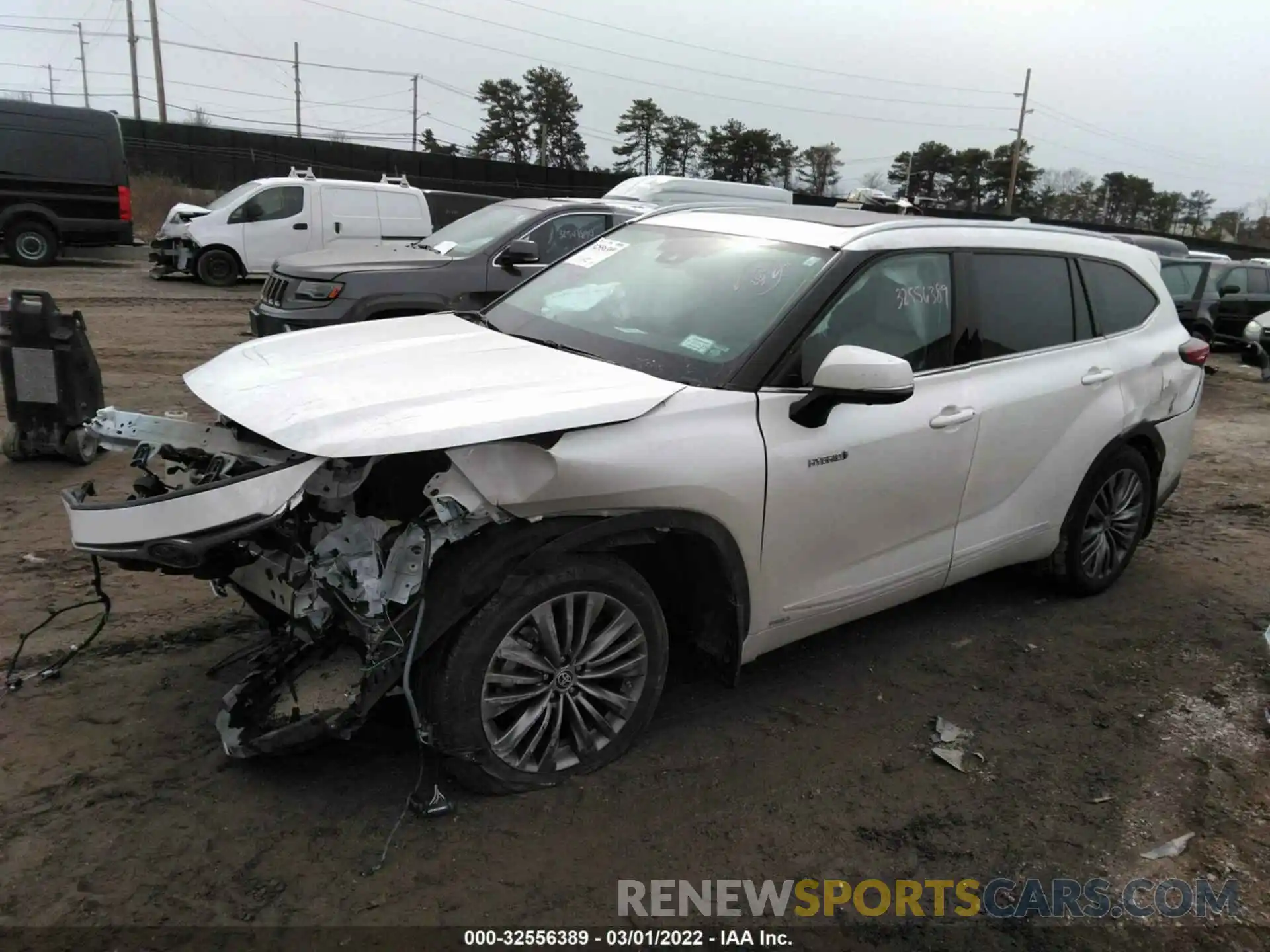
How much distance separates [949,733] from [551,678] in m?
1.65

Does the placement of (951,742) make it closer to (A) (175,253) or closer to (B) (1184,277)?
(B) (1184,277)

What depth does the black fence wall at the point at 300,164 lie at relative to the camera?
2750 cm

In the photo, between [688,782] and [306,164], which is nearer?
[688,782]

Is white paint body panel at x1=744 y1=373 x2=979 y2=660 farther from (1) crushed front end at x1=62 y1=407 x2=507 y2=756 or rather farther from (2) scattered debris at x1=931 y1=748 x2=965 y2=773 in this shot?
(1) crushed front end at x1=62 y1=407 x2=507 y2=756

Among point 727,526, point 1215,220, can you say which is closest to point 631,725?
point 727,526

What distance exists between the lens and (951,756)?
11.0ft

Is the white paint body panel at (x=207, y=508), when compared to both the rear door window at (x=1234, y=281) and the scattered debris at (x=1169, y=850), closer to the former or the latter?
the scattered debris at (x=1169, y=850)

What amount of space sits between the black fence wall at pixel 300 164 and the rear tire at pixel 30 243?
1202 cm

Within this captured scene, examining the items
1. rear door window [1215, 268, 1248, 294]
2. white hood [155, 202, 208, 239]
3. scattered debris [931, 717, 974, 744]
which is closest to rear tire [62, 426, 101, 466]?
scattered debris [931, 717, 974, 744]

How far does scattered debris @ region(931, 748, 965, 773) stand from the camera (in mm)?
3295

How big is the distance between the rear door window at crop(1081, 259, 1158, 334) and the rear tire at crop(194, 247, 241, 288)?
49.6 ft

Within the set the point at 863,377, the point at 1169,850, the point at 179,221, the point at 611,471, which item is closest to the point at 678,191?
the point at 179,221

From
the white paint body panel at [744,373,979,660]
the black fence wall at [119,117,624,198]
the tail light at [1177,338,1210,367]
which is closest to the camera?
the white paint body panel at [744,373,979,660]

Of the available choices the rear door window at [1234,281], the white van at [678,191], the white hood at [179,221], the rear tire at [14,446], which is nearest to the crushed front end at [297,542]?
the rear tire at [14,446]
